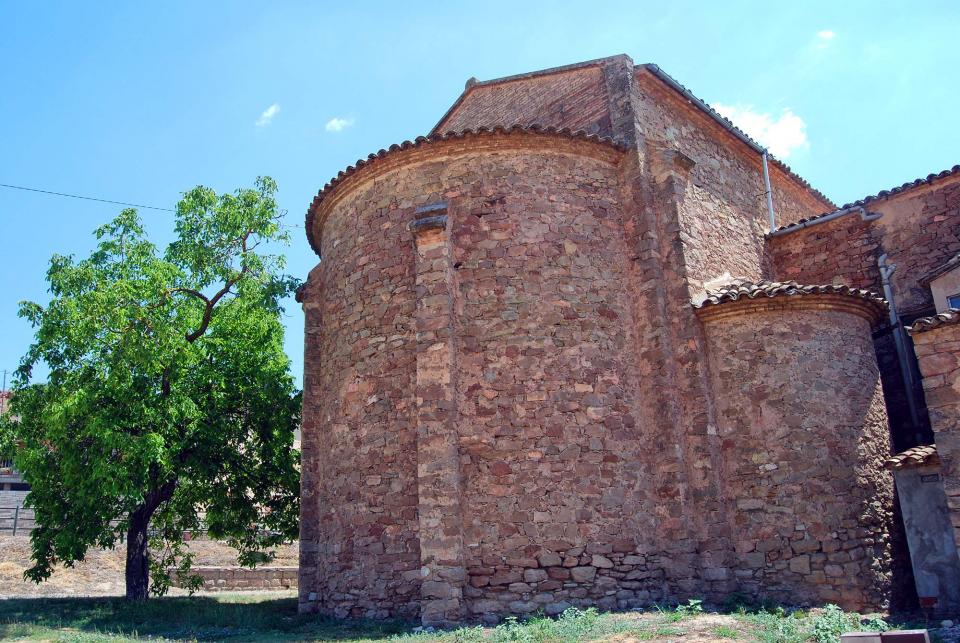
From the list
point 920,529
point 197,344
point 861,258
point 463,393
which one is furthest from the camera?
point 197,344

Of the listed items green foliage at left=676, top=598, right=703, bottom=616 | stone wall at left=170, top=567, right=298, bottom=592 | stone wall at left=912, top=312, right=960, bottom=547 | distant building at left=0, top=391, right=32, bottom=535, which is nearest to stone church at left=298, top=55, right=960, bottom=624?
stone wall at left=912, top=312, right=960, bottom=547

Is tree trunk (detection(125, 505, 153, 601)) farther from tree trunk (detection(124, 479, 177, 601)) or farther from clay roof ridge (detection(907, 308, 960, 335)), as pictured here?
clay roof ridge (detection(907, 308, 960, 335))

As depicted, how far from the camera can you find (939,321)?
9.36 metres

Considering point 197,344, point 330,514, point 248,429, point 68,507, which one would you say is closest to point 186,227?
point 197,344

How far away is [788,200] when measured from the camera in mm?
18109

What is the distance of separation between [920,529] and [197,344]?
44.2 ft

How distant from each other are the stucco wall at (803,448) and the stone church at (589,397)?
0.10 ft

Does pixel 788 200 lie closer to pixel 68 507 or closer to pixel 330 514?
pixel 330 514

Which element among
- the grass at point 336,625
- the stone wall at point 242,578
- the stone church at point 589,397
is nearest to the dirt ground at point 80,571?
the stone wall at point 242,578

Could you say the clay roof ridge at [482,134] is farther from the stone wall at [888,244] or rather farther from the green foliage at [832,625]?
the green foliage at [832,625]

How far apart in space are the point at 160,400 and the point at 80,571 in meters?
9.78

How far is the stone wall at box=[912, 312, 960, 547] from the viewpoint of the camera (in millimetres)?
8992

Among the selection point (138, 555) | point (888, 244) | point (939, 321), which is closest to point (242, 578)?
point (138, 555)

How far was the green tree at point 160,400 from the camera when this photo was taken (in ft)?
47.4
